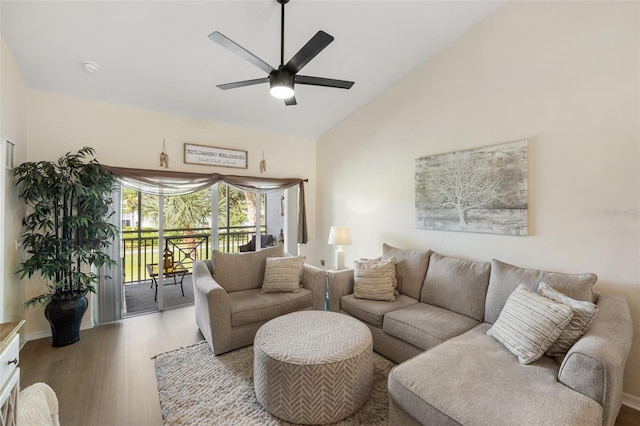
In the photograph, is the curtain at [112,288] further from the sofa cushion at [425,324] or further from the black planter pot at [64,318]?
the sofa cushion at [425,324]

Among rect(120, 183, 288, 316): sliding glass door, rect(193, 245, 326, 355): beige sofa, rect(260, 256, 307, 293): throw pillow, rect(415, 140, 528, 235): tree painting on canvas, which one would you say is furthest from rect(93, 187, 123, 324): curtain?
rect(415, 140, 528, 235): tree painting on canvas

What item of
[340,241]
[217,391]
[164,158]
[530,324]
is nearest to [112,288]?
[164,158]

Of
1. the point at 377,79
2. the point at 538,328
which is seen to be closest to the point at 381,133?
the point at 377,79

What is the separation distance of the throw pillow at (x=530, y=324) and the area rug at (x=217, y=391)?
3.07ft

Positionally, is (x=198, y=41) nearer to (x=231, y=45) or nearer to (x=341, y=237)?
(x=231, y=45)

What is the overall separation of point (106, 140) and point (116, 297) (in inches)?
74.3

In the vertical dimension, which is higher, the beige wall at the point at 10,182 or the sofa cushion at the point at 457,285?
the beige wall at the point at 10,182

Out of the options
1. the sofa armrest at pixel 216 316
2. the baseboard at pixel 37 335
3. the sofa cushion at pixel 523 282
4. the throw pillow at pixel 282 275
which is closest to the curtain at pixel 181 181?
the throw pillow at pixel 282 275

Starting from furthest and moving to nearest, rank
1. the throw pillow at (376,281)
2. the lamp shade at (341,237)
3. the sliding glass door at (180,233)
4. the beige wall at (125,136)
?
the lamp shade at (341,237), the sliding glass door at (180,233), the beige wall at (125,136), the throw pillow at (376,281)

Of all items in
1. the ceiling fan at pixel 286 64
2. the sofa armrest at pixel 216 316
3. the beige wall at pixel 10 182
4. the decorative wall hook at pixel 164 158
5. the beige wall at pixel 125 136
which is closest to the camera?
the ceiling fan at pixel 286 64

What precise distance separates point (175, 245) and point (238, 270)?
1575 millimetres

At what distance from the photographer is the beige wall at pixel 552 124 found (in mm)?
2023

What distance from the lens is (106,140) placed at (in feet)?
10.8

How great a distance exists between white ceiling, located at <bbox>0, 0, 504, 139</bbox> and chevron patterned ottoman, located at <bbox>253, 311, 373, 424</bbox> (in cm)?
269
